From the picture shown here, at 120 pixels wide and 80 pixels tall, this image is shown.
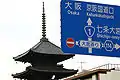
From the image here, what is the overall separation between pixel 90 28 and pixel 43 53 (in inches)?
180

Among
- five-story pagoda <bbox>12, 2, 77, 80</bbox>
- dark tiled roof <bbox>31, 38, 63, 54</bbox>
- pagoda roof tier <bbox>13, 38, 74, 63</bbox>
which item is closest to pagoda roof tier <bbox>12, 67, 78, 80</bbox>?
five-story pagoda <bbox>12, 2, 77, 80</bbox>

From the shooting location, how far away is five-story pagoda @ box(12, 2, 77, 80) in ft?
79.0

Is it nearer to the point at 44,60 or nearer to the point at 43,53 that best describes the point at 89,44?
the point at 43,53

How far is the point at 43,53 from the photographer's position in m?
24.0

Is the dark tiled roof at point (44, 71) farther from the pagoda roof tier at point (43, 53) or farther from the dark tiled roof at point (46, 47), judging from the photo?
the dark tiled roof at point (46, 47)

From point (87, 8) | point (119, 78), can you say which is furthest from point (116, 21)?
point (119, 78)

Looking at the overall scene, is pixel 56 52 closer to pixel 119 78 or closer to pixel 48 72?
pixel 48 72

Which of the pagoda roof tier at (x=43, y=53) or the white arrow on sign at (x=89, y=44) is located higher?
the white arrow on sign at (x=89, y=44)

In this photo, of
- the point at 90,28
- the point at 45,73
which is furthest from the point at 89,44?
the point at 45,73

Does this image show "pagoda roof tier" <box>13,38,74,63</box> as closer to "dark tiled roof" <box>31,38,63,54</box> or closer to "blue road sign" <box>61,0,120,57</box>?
"dark tiled roof" <box>31,38,63,54</box>

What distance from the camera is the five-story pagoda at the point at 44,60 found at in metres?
24.1

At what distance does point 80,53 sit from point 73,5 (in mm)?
2401

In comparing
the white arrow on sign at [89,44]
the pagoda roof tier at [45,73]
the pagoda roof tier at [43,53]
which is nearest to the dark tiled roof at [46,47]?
the pagoda roof tier at [43,53]

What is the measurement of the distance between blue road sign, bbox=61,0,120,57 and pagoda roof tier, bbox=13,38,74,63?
3.98 meters
